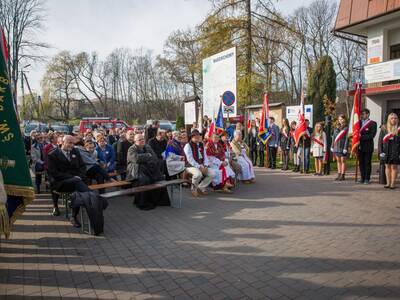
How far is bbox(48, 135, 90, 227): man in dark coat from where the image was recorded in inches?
240

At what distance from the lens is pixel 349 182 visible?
949 cm

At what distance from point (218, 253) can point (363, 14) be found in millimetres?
18249

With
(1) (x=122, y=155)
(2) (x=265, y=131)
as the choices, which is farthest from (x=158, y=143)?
(2) (x=265, y=131)

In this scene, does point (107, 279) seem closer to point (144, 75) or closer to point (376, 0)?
point (376, 0)

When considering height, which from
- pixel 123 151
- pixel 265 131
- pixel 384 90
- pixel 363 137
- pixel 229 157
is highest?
pixel 384 90

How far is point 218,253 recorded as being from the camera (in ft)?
15.1

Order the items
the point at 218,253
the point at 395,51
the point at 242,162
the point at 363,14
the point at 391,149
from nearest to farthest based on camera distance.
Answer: the point at 218,253 < the point at 391,149 < the point at 242,162 < the point at 363,14 < the point at 395,51

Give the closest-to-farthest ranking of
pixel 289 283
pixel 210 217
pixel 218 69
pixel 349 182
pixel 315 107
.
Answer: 1. pixel 289 283
2. pixel 210 217
3. pixel 349 182
4. pixel 218 69
5. pixel 315 107

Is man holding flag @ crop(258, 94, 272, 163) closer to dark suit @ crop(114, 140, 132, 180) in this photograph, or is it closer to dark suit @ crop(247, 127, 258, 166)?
dark suit @ crop(247, 127, 258, 166)

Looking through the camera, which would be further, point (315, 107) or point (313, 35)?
point (313, 35)

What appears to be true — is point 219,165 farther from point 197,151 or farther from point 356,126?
point 356,126

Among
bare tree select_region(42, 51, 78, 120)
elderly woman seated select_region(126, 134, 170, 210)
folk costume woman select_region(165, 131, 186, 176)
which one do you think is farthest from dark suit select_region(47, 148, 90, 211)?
bare tree select_region(42, 51, 78, 120)

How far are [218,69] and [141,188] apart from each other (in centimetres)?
790

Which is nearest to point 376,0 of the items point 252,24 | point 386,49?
point 386,49
